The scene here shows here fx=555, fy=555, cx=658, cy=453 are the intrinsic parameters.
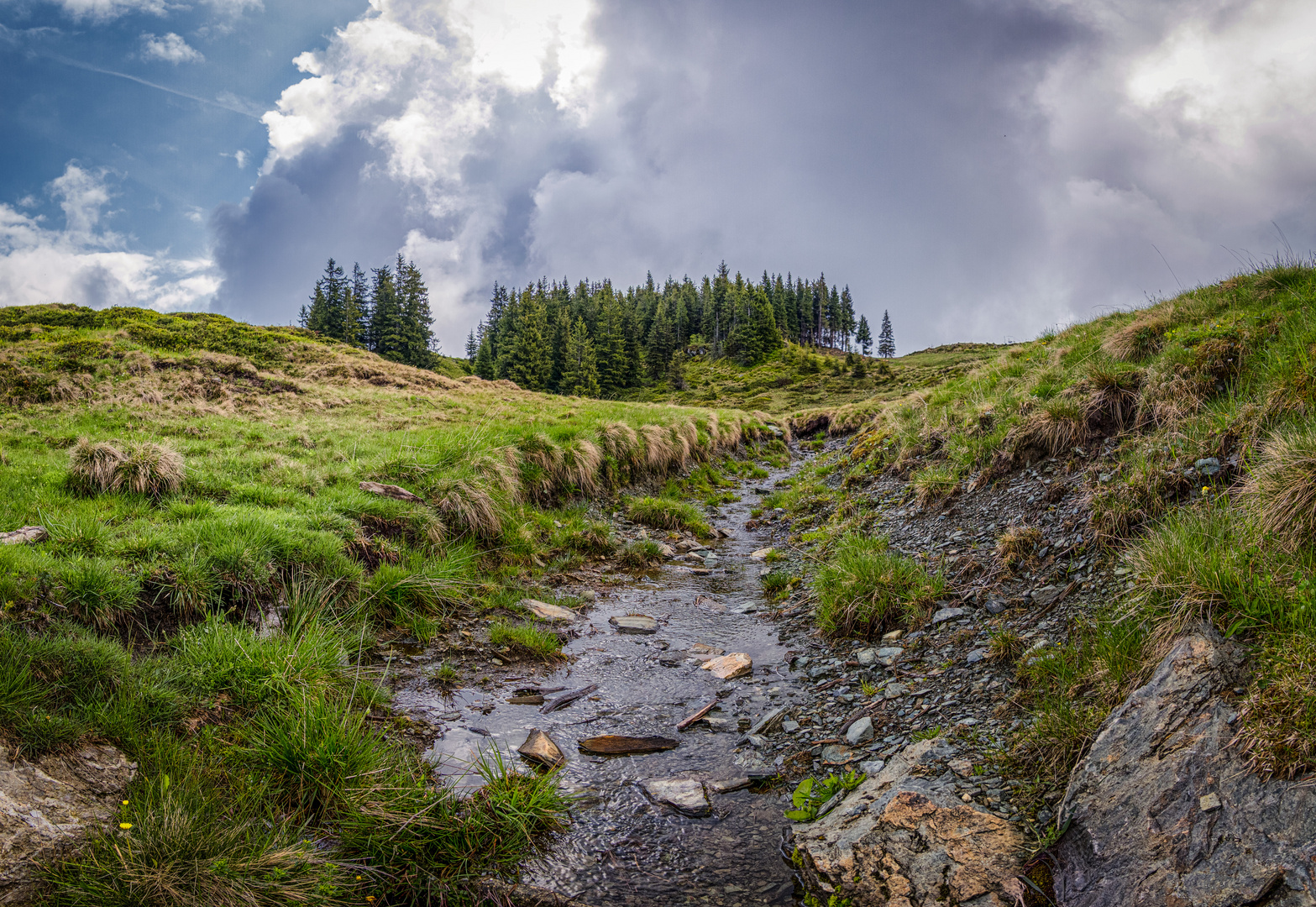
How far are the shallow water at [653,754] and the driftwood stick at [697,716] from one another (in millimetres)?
71

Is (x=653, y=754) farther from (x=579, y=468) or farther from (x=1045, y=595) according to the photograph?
(x=579, y=468)

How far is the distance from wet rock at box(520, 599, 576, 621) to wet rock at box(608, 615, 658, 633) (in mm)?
642

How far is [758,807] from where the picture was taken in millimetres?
4531

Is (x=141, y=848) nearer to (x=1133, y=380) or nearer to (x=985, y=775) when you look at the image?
(x=985, y=775)

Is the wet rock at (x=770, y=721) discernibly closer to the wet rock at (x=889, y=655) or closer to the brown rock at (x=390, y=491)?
the wet rock at (x=889, y=655)

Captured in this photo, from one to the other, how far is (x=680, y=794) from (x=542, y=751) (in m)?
1.32

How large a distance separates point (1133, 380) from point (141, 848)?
36.7 feet

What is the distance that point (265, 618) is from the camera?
241 inches

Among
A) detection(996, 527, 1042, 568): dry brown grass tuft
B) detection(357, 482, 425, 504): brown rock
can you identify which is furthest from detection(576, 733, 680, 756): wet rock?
detection(357, 482, 425, 504): brown rock

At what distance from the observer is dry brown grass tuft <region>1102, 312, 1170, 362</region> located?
8.75 meters

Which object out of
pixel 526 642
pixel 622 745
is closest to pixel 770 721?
pixel 622 745

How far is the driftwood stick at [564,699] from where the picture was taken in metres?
6.01

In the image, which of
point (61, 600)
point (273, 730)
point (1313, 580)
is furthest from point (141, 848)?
point (1313, 580)

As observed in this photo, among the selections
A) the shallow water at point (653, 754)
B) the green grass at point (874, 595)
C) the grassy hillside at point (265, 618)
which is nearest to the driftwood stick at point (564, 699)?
the shallow water at point (653, 754)
